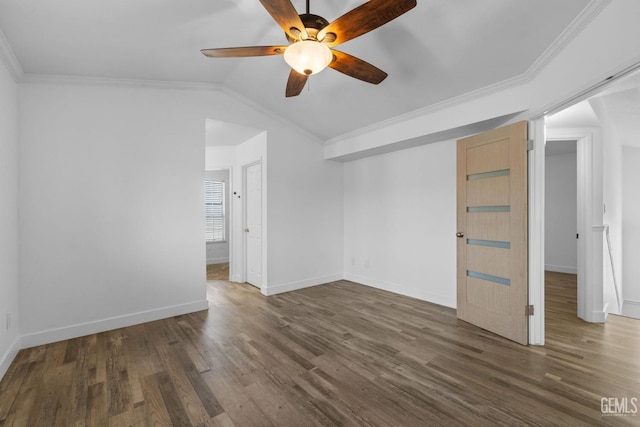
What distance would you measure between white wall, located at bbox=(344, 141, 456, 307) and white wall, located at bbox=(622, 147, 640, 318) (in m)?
3.51

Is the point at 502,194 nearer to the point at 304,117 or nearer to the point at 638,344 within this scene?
the point at 638,344

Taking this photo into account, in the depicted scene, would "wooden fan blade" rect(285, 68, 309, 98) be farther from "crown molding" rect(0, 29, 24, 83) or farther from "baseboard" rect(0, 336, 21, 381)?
"baseboard" rect(0, 336, 21, 381)

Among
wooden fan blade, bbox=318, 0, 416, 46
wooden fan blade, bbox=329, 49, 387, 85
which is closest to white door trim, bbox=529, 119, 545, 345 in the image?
wooden fan blade, bbox=329, 49, 387, 85

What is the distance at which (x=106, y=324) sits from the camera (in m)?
3.09

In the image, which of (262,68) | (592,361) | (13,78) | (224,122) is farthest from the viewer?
(224,122)

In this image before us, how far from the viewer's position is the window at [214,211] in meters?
7.28

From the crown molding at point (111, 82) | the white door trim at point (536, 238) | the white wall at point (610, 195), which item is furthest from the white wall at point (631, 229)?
the crown molding at point (111, 82)

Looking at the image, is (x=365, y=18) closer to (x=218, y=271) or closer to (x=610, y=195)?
(x=610, y=195)

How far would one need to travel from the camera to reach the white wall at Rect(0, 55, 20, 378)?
2330 mm

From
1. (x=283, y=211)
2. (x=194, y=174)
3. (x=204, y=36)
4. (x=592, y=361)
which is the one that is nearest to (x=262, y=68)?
(x=204, y=36)

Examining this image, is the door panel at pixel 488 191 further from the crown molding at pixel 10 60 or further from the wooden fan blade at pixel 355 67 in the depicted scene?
the crown molding at pixel 10 60

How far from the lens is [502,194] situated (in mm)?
2893

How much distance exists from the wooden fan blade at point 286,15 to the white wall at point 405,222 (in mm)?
2795

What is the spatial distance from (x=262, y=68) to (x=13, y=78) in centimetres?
233
